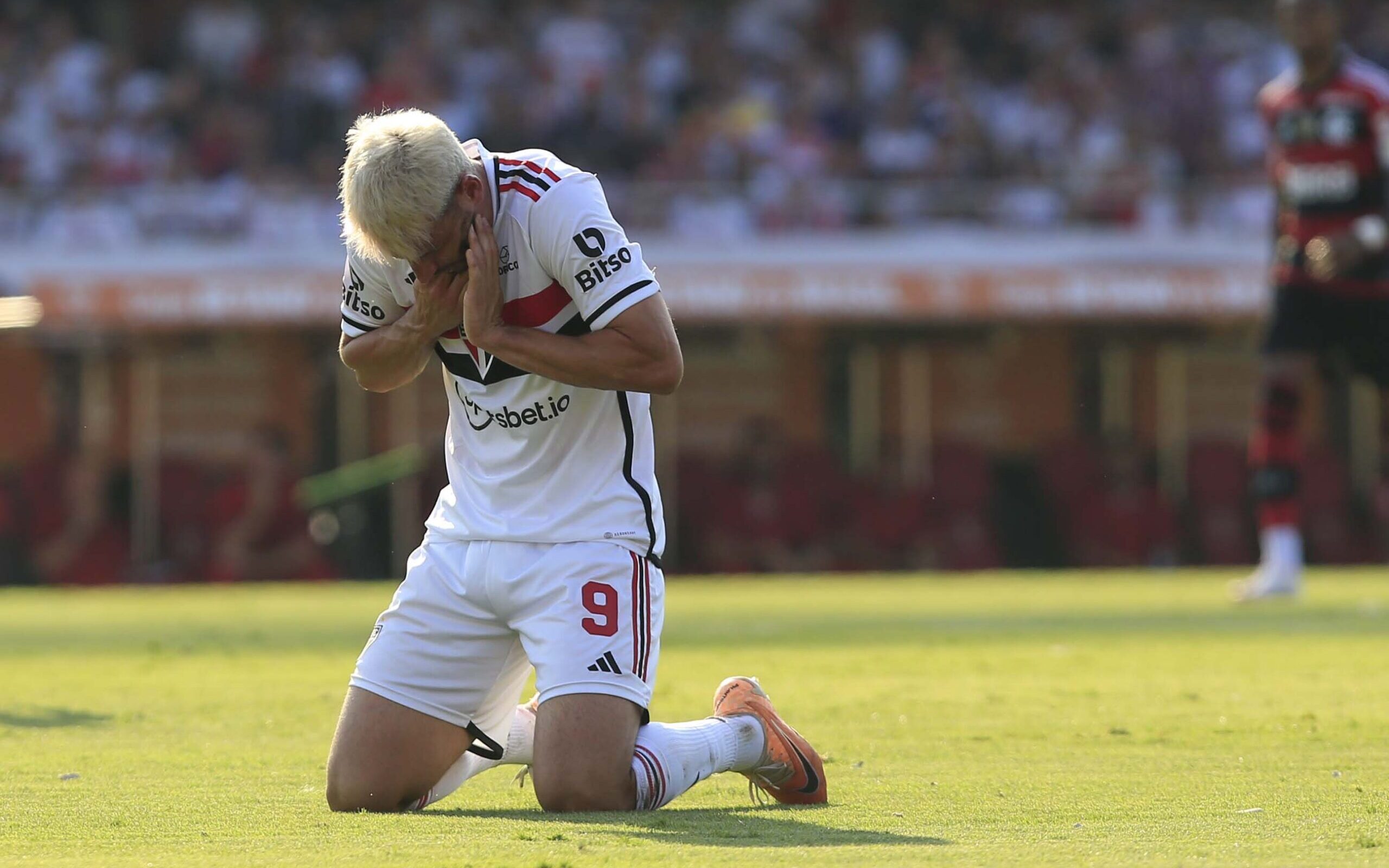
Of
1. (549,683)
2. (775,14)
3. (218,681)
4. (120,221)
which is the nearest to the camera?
(549,683)

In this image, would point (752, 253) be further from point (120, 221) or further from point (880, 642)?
point (880, 642)

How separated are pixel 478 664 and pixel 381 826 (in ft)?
2.37

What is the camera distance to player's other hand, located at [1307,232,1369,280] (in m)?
11.5

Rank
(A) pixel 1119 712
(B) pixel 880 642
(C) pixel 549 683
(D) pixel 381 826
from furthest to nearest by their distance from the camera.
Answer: (B) pixel 880 642 < (A) pixel 1119 712 < (C) pixel 549 683 < (D) pixel 381 826

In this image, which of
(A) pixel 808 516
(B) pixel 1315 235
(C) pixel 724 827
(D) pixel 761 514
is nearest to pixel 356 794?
(C) pixel 724 827

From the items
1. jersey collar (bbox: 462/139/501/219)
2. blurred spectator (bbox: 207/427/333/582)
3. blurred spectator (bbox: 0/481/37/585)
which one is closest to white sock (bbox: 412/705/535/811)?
jersey collar (bbox: 462/139/501/219)

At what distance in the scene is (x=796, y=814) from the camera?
16.9ft

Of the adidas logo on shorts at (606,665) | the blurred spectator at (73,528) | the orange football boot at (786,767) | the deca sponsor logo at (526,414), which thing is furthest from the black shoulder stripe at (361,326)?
the blurred spectator at (73,528)

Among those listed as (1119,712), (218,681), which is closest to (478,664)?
(1119,712)

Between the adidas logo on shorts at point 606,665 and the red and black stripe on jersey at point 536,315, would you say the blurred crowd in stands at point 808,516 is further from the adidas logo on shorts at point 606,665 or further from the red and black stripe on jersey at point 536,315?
the adidas logo on shorts at point 606,665

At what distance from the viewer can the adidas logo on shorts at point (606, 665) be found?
5.32 meters

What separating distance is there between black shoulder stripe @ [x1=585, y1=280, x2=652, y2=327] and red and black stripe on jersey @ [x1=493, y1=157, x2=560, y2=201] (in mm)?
337

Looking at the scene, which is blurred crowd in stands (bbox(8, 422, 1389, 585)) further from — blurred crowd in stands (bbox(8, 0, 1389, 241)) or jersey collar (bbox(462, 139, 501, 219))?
jersey collar (bbox(462, 139, 501, 219))

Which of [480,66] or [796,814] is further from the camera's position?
[480,66]
